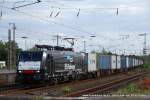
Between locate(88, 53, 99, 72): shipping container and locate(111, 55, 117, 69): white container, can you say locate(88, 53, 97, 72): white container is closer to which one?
locate(88, 53, 99, 72): shipping container

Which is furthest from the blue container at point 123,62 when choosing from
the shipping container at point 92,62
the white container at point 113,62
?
the shipping container at point 92,62

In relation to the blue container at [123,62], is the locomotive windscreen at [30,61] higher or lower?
higher

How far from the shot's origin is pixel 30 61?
1383 inches

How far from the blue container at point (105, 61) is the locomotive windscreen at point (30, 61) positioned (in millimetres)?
26078

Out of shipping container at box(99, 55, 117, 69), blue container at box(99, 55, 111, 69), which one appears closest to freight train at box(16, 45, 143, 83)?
blue container at box(99, 55, 111, 69)

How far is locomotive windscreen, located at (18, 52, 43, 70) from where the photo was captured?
3478cm

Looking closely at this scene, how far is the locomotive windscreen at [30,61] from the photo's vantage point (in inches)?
1369

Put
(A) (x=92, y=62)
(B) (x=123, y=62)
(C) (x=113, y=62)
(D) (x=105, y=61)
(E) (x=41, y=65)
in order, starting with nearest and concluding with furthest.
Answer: (E) (x=41, y=65), (A) (x=92, y=62), (D) (x=105, y=61), (C) (x=113, y=62), (B) (x=123, y=62)

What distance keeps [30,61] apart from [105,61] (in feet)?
95.1

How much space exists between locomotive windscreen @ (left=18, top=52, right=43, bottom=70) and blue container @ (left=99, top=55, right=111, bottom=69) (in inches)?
1027

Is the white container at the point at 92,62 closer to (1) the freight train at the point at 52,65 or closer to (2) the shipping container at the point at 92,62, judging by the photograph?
(2) the shipping container at the point at 92,62

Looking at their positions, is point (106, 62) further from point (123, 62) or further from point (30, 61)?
point (30, 61)

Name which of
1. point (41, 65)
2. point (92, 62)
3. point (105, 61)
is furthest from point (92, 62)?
point (41, 65)

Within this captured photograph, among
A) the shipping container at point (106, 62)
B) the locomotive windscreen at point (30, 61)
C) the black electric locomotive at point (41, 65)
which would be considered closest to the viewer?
the black electric locomotive at point (41, 65)
